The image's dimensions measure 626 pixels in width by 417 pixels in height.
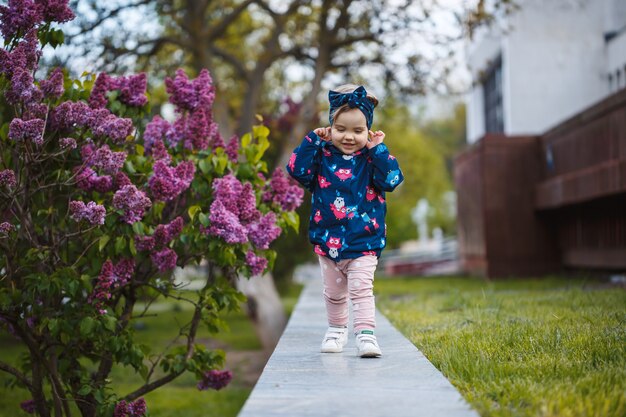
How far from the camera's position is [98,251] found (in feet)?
14.9

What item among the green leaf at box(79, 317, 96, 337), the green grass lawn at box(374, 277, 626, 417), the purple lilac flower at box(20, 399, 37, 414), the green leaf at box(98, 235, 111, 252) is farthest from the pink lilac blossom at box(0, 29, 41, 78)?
the green grass lawn at box(374, 277, 626, 417)

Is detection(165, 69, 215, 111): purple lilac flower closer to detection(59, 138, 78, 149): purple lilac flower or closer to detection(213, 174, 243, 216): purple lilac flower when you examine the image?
detection(213, 174, 243, 216): purple lilac flower

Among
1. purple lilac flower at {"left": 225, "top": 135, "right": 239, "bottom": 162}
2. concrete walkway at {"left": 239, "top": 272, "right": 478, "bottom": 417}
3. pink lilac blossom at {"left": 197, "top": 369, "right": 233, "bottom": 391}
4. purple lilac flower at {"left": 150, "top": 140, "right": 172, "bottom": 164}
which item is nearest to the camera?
concrete walkway at {"left": 239, "top": 272, "right": 478, "bottom": 417}

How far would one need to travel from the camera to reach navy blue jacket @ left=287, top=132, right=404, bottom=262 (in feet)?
14.4

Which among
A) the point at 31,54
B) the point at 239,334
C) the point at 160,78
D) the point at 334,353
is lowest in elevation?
the point at 239,334

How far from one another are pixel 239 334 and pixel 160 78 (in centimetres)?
502

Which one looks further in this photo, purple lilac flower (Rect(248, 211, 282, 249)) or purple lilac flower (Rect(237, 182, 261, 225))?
purple lilac flower (Rect(248, 211, 282, 249))

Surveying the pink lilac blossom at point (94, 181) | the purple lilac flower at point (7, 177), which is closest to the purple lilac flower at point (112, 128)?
the pink lilac blossom at point (94, 181)

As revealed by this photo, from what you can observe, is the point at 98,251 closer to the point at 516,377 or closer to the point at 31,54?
the point at 31,54

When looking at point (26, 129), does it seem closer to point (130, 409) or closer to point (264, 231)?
point (264, 231)

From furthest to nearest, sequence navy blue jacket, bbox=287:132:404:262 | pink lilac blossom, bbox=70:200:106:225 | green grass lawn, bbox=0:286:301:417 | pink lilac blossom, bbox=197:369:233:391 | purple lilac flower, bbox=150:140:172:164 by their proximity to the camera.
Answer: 1. green grass lawn, bbox=0:286:301:417
2. pink lilac blossom, bbox=197:369:233:391
3. purple lilac flower, bbox=150:140:172:164
4. navy blue jacket, bbox=287:132:404:262
5. pink lilac blossom, bbox=70:200:106:225

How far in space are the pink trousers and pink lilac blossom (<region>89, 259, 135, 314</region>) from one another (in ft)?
3.84

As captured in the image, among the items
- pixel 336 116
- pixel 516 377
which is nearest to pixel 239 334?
pixel 336 116

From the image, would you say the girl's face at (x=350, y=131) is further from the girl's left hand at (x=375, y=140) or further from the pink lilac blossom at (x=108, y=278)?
the pink lilac blossom at (x=108, y=278)
